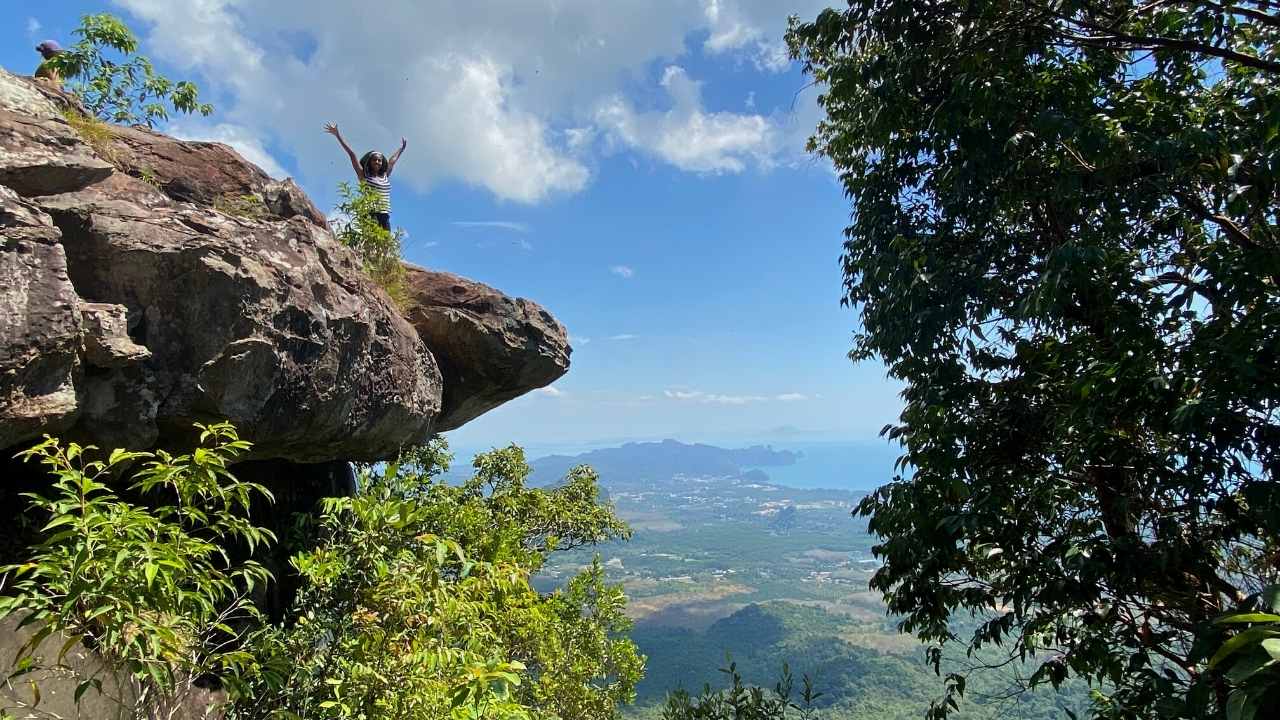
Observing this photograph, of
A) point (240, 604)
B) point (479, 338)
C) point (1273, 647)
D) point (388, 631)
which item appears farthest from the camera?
point (479, 338)

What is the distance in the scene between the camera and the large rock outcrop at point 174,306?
4855 millimetres

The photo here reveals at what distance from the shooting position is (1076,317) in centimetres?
639

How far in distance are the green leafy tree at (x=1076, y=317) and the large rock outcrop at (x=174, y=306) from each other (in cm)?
624

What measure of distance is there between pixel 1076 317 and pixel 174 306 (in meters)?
8.81

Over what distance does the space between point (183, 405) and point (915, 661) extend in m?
90.3

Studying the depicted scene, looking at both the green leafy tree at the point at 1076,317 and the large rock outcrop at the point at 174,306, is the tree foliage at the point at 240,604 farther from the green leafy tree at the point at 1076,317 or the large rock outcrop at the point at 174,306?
the green leafy tree at the point at 1076,317

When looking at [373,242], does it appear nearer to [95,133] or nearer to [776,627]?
[95,133]

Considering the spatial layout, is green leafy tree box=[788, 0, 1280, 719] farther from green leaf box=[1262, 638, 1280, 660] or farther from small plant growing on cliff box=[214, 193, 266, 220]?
small plant growing on cliff box=[214, 193, 266, 220]

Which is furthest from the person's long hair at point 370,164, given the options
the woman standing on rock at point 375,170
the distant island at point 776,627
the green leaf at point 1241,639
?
the green leaf at point 1241,639

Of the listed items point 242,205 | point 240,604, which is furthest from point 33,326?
point 242,205

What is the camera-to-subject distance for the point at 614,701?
44.4 feet

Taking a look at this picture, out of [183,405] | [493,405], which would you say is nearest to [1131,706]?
[183,405]

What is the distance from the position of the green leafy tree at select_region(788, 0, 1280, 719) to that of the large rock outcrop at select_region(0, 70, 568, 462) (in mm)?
6236

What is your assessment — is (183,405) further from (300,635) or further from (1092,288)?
(1092,288)
